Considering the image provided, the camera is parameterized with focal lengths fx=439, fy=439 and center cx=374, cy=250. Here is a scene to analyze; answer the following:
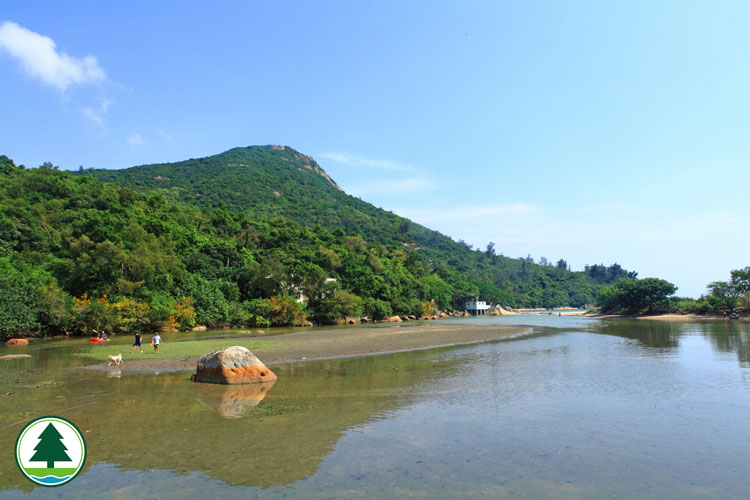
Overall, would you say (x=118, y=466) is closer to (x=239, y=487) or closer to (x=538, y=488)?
(x=239, y=487)

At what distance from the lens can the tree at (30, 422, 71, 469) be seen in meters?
5.96

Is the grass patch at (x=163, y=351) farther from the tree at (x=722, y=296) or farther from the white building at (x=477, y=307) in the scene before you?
the white building at (x=477, y=307)

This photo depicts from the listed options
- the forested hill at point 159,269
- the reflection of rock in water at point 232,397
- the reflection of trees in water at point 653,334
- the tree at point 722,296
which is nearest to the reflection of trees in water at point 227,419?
the reflection of rock in water at point 232,397

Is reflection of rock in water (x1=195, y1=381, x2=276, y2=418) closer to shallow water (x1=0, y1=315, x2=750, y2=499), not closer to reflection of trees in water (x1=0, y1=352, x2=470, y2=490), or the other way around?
reflection of trees in water (x1=0, y1=352, x2=470, y2=490)

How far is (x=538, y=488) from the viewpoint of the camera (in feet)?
29.0

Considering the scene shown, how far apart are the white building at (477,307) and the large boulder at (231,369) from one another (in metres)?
126

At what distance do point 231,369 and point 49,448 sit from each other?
13785mm

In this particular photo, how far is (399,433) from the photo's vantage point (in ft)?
41.3

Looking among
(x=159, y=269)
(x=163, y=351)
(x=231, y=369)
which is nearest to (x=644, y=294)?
(x=159, y=269)

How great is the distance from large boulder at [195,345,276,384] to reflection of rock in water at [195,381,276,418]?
378mm

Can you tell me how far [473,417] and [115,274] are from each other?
50.9 meters

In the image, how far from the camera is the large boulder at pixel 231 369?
1930 cm

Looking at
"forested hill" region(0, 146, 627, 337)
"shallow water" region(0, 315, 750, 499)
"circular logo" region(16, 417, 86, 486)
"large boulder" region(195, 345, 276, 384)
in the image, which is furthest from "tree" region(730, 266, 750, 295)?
"circular logo" region(16, 417, 86, 486)

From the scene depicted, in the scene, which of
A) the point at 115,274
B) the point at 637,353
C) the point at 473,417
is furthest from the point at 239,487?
the point at 115,274
